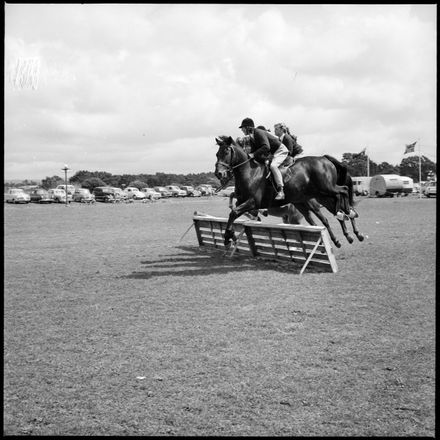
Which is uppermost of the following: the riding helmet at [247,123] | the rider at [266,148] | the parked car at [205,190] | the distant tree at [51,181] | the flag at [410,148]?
the flag at [410,148]

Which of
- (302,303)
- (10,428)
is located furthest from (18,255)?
(10,428)

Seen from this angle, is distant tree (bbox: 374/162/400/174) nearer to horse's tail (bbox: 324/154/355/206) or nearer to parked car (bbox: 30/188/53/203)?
parked car (bbox: 30/188/53/203)

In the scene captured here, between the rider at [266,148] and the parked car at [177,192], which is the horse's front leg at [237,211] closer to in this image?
the rider at [266,148]

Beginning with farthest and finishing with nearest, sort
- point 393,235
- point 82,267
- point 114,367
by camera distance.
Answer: point 393,235 < point 82,267 < point 114,367

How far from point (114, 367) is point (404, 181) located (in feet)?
238

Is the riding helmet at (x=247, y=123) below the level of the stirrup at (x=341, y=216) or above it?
above

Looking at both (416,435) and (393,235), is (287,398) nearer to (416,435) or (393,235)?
(416,435)

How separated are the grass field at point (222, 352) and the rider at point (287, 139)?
3299 mm

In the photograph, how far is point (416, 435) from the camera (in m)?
4.00

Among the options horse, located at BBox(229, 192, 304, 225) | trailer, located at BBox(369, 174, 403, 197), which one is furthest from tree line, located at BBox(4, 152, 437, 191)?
horse, located at BBox(229, 192, 304, 225)

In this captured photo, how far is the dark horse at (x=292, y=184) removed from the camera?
Result: 39.6 ft

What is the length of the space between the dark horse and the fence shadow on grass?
0.67m

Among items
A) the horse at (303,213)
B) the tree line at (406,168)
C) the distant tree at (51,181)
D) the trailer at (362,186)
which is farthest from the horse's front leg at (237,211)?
the tree line at (406,168)

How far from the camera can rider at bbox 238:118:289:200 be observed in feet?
40.1
